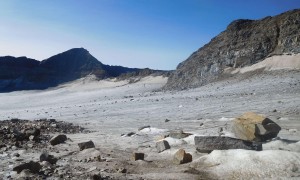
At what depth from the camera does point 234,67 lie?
3925 centimetres

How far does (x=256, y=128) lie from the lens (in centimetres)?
691

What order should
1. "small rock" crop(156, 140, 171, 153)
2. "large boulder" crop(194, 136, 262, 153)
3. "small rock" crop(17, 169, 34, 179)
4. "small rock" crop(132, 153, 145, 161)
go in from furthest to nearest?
"small rock" crop(156, 140, 171, 153) → "small rock" crop(132, 153, 145, 161) → "large boulder" crop(194, 136, 262, 153) → "small rock" crop(17, 169, 34, 179)

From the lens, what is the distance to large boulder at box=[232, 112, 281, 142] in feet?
22.8

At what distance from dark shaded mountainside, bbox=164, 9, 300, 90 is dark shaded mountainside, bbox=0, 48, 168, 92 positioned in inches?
1566

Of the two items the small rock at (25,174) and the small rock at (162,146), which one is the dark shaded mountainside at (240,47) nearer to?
the small rock at (162,146)

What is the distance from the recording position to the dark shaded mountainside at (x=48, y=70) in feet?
288

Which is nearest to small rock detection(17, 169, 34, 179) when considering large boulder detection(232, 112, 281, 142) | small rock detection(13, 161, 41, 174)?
small rock detection(13, 161, 41, 174)

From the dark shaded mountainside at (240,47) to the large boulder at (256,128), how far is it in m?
28.2

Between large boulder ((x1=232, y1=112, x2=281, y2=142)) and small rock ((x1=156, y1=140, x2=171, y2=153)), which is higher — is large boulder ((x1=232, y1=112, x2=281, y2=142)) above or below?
above

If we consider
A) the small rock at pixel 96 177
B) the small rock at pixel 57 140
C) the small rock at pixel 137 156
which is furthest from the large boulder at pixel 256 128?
the small rock at pixel 57 140

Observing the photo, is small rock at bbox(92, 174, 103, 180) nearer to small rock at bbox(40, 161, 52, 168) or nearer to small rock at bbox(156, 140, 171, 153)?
small rock at bbox(40, 161, 52, 168)

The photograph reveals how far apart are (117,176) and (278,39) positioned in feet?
117

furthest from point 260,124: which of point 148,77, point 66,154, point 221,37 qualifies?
point 148,77

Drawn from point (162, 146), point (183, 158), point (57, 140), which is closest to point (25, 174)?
point (183, 158)
